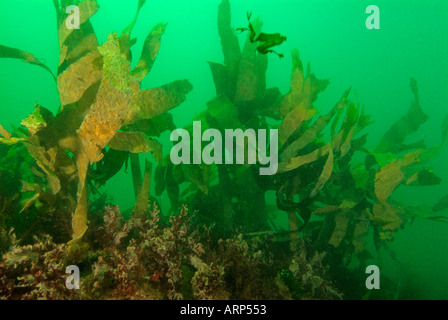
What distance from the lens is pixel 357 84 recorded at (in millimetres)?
52500

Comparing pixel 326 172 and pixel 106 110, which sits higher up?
pixel 106 110

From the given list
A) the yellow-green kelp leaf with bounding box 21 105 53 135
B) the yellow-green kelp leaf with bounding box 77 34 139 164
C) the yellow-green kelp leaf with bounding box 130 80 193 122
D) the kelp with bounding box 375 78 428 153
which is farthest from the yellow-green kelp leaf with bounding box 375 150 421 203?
the yellow-green kelp leaf with bounding box 21 105 53 135

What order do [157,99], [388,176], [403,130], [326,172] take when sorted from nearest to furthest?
1. [157,99]
2. [326,172]
3. [388,176]
4. [403,130]

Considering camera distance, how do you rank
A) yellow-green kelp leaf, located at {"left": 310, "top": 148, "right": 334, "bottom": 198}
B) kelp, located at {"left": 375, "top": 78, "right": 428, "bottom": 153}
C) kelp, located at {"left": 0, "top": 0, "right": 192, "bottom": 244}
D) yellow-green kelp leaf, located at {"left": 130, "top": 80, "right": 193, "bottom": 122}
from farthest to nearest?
kelp, located at {"left": 375, "top": 78, "right": 428, "bottom": 153} → yellow-green kelp leaf, located at {"left": 310, "top": 148, "right": 334, "bottom": 198} → yellow-green kelp leaf, located at {"left": 130, "top": 80, "right": 193, "bottom": 122} → kelp, located at {"left": 0, "top": 0, "right": 192, "bottom": 244}

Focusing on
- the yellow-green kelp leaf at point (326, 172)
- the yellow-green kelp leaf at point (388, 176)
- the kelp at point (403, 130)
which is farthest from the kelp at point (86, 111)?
the kelp at point (403, 130)

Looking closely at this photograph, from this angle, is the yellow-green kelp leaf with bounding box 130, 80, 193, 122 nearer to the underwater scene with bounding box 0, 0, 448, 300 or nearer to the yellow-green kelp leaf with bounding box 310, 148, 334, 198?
the underwater scene with bounding box 0, 0, 448, 300

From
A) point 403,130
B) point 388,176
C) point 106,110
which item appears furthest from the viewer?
point 403,130

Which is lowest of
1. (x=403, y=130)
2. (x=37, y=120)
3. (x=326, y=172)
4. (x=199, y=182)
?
(x=199, y=182)

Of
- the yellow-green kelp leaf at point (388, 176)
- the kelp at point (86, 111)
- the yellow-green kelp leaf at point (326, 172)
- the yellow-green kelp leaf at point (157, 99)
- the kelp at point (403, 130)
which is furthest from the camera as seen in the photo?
the kelp at point (403, 130)

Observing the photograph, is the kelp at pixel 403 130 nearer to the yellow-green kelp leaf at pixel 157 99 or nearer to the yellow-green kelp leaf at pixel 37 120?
the yellow-green kelp leaf at pixel 157 99

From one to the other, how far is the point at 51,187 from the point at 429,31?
5821 centimetres

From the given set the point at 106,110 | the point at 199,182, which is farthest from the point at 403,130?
the point at 106,110

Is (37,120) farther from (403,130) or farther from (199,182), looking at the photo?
(403,130)

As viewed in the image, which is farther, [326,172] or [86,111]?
[326,172]
